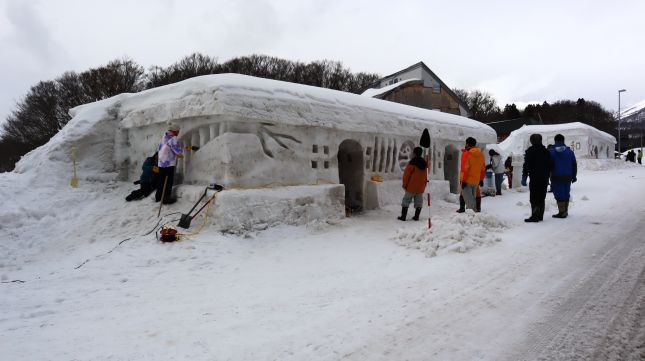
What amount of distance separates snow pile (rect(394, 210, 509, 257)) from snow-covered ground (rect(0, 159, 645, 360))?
3 cm

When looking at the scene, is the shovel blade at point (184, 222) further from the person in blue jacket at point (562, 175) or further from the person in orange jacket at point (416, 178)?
the person in blue jacket at point (562, 175)

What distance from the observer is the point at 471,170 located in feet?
27.6

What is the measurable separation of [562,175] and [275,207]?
19.7 ft

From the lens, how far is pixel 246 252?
5.99 m

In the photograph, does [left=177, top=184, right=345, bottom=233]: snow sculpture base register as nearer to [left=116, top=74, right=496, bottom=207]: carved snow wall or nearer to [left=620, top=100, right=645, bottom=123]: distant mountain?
[left=116, top=74, right=496, bottom=207]: carved snow wall

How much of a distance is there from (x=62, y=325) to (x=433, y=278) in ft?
12.7

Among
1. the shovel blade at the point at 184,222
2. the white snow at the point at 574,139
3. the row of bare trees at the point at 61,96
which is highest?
the row of bare trees at the point at 61,96

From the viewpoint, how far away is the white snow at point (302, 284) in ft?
10.1

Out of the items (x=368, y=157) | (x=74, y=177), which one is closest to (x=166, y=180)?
(x=74, y=177)

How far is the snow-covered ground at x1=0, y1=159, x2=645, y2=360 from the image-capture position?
3070mm

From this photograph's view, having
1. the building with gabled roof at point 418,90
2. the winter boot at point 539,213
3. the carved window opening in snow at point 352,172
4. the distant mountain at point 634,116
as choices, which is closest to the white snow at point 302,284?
the winter boot at point 539,213

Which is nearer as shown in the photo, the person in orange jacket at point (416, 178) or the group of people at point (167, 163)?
the group of people at point (167, 163)

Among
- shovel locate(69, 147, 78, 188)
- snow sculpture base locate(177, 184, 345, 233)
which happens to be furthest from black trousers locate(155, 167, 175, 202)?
shovel locate(69, 147, 78, 188)

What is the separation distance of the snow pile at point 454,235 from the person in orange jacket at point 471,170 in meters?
1.25
